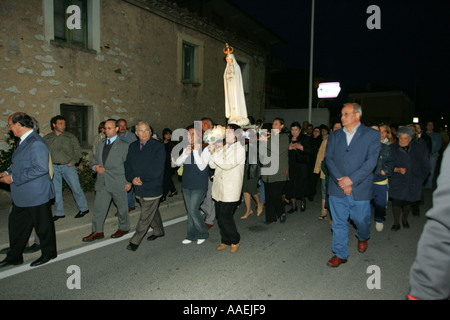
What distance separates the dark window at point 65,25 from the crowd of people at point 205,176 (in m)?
4.04

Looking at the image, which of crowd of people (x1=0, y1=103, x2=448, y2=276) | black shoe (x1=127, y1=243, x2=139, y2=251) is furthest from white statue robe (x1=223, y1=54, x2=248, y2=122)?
black shoe (x1=127, y1=243, x2=139, y2=251)

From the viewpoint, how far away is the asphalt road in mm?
3367

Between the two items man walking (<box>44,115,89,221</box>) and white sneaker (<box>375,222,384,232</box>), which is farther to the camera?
man walking (<box>44,115,89,221</box>)

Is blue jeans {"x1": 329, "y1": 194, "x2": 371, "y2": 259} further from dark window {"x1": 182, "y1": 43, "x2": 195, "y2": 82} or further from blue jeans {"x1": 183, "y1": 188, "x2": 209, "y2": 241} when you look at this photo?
dark window {"x1": 182, "y1": 43, "x2": 195, "y2": 82}

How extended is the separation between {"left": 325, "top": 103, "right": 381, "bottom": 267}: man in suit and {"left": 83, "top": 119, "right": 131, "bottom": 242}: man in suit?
3384 millimetres

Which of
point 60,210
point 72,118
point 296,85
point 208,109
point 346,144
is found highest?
point 296,85

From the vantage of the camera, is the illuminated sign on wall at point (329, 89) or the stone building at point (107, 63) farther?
the illuminated sign on wall at point (329, 89)

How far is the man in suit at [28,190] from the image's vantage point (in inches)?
154

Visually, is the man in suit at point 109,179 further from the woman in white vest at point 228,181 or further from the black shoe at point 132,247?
the woman in white vest at point 228,181

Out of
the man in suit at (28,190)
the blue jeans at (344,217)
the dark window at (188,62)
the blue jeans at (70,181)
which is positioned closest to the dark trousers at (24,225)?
the man in suit at (28,190)

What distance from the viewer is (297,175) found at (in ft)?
23.1
